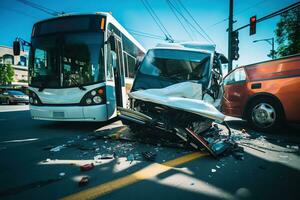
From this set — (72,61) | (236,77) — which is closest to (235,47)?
(236,77)

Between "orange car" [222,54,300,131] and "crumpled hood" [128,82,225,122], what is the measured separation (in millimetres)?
2660

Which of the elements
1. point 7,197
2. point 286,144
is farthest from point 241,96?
point 7,197

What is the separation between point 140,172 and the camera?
7.88 ft

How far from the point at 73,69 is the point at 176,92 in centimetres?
308

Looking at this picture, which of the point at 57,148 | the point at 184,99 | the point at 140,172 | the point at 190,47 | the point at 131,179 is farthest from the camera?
the point at 190,47

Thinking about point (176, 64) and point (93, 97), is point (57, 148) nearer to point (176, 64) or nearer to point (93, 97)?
point (93, 97)

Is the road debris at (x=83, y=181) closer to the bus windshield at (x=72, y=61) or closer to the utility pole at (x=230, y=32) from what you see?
the bus windshield at (x=72, y=61)

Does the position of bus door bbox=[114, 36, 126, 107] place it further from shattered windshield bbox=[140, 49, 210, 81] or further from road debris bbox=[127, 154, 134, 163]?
road debris bbox=[127, 154, 134, 163]

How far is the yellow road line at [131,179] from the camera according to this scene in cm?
186

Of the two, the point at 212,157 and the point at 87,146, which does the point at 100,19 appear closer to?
the point at 87,146

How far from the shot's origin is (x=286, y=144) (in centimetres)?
400

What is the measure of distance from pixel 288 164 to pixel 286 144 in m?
1.49

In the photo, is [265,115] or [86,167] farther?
[265,115]

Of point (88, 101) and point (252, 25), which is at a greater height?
point (252, 25)
